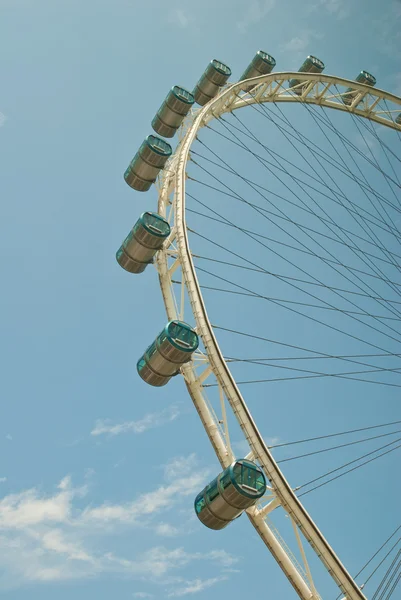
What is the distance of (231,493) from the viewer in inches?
512

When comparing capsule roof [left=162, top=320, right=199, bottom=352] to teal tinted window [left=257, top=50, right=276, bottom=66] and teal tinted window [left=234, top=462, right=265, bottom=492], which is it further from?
teal tinted window [left=257, top=50, right=276, bottom=66]

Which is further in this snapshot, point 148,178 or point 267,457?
point 148,178

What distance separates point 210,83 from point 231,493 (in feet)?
65.8

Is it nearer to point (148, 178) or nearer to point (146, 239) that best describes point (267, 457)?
point (146, 239)

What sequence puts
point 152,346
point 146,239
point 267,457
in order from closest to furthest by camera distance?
point 267,457, point 152,346, point 146,239

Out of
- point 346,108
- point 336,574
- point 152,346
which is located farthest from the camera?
point 346,108

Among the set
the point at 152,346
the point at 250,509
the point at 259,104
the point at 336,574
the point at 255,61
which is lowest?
the point at 336,574

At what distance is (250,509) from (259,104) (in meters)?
18.1

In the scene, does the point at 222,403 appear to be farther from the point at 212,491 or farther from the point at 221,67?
the point at 221,67

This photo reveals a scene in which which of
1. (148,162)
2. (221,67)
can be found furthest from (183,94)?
(148,162)

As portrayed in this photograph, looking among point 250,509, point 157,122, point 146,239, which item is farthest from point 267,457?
point 157,122

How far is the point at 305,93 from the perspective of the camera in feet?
89.9

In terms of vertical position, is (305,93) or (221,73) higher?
(221,73)

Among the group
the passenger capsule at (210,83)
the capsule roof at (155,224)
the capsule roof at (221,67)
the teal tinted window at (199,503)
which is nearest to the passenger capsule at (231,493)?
the teal tinted window at (199,503)
